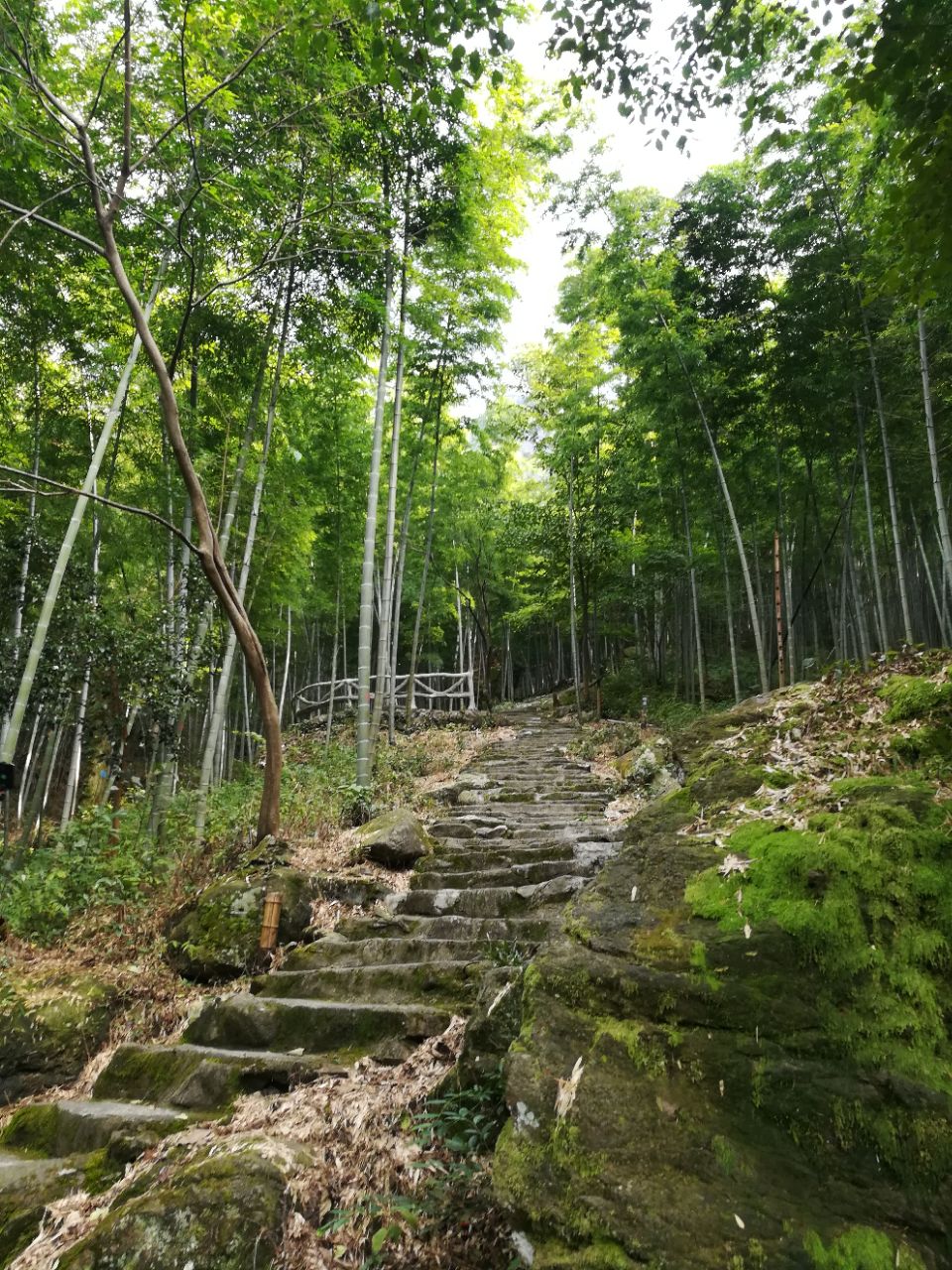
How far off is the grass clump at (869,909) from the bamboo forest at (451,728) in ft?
0.04

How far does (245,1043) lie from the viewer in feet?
9.67

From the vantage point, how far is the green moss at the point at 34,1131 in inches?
102

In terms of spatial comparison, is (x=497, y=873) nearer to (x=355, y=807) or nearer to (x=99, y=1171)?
(x=355, y=807)

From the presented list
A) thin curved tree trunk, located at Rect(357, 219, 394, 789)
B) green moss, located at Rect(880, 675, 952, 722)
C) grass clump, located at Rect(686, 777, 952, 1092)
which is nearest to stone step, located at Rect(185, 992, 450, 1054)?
grass clump, located at Rect(686, 777, 952, 1092)

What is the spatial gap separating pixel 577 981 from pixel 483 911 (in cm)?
223

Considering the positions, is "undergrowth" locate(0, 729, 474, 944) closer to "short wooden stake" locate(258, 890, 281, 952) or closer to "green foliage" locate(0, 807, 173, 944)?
"green foliage" locate(0, 807, 173, 944)

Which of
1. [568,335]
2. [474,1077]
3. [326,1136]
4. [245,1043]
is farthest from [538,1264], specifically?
[568,335]

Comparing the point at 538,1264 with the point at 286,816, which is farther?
the point at 286,816

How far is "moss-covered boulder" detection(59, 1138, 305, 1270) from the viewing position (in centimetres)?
153

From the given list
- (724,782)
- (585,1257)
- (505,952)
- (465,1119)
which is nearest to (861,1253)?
(585,1257)

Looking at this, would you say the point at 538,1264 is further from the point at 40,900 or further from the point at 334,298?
the point at 334,298

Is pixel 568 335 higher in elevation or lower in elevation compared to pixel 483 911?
higher

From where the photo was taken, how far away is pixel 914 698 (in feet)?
9.60

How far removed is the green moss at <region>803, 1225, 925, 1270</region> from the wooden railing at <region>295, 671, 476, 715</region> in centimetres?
1482
